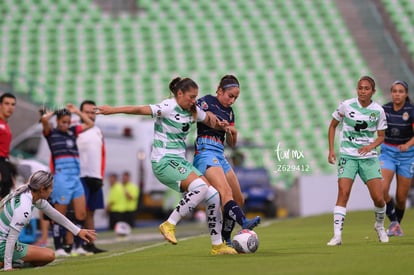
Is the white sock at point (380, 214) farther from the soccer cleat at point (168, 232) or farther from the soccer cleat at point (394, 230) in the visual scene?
the soccer cleat at point (168, 232)

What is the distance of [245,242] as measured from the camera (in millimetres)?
10836

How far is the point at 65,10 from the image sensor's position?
3862cm

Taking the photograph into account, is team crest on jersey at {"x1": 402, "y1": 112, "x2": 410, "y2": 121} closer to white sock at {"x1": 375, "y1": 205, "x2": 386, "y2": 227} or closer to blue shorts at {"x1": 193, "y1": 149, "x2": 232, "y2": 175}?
white sock at {"x1": 375, "y1": 205, "x2": 386, "y2": 227}

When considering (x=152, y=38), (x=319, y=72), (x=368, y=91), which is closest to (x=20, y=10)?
(x=152, y=38)

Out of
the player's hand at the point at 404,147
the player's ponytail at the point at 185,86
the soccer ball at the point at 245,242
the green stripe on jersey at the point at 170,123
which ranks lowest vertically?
the soccer ball at the point at 245,242

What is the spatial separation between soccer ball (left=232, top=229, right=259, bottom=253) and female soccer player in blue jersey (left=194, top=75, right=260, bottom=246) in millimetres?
89

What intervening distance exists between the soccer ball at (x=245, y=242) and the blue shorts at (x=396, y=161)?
406 centimetres

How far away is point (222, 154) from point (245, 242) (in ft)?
3.83

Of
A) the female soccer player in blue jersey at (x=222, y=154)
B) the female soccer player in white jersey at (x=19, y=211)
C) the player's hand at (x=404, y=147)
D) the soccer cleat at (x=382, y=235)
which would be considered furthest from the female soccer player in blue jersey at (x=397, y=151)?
the female soccer player in white jersey at (x=19, y=211)

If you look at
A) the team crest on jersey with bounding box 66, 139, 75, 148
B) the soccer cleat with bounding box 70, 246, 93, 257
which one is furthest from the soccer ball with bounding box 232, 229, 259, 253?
the team crest on jersey with bounding box 66, 139, 75, 148

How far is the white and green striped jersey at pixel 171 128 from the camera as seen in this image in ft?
35.8

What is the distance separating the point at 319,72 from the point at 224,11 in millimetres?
4814

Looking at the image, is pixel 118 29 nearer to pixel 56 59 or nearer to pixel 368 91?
pixel 56 59

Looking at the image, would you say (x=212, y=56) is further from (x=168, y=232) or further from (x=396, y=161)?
(x=168, y=232)
